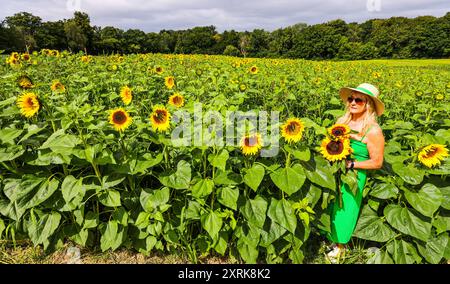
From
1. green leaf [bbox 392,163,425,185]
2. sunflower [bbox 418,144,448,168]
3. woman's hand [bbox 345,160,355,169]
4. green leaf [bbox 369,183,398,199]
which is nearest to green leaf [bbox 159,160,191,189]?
woman's hand [bbox 345,160,355,169]

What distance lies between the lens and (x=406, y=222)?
268 cm

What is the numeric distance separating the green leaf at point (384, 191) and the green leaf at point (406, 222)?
0.33 ft

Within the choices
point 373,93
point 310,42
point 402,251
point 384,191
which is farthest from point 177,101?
point 310,42

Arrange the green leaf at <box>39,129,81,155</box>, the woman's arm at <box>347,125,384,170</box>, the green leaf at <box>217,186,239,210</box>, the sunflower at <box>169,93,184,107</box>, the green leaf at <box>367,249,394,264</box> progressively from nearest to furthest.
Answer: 1. the green leaf at <box>39,129,81,155</box>
2. the green leaf at <box>217,186,239,210</box>
3. the woman's arm at <box>347,125,384,170</box>
4. the green leaf at <box>367,249,394,264</box>
5. the sunflower at <box>169,93,184,107</box>

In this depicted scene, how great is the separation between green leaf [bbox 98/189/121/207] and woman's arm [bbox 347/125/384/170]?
1.84 m

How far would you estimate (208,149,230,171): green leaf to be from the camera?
241 centimetres

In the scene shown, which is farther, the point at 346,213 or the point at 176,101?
the point at 176,101

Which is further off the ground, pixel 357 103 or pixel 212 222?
pixel 357 103

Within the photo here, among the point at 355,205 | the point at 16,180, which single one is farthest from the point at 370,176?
the point at 16,180

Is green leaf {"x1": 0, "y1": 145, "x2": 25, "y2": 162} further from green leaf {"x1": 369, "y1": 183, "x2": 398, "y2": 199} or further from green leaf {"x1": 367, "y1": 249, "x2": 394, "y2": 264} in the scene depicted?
green leaf {"x1": 367, "y1": 249, "x2": 394, "y2": 264}

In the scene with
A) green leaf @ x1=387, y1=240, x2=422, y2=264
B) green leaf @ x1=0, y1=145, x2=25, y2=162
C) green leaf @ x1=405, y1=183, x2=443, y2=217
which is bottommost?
green leaf @ x1=387, y1=240, x2=422, y2=264

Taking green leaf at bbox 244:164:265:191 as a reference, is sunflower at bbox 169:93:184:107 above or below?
above

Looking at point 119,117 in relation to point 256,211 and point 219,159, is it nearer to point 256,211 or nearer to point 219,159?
point 219,159

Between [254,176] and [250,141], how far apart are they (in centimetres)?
27
